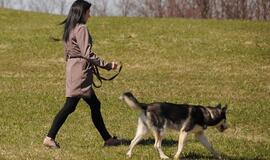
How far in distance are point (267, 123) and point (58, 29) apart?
1857 cm

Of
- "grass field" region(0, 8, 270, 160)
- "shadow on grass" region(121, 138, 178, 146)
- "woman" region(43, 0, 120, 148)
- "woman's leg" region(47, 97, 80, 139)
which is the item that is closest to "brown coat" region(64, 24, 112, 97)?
"woman" region(43, 0, 120, 148)

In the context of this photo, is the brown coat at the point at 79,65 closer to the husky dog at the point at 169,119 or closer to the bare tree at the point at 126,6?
the husky dog at the point at 169,119

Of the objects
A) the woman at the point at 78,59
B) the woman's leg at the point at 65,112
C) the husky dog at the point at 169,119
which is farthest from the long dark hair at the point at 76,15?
the husky dog at the point at 169,119

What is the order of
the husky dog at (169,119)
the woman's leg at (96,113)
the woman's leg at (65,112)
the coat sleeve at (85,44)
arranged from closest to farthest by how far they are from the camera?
the husky dog at (169,119) → the coat sleeve at (85,44) → the woman's leg at (65,112) → the woman's leg at (96,113)

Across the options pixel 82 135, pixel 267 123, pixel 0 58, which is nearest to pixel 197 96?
pixel 267 123

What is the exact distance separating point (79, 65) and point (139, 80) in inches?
404

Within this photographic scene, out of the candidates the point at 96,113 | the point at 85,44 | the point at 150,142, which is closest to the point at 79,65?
the point at 85,44

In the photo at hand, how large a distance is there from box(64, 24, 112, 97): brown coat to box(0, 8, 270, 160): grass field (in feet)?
3.03

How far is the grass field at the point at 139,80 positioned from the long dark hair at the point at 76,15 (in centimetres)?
182

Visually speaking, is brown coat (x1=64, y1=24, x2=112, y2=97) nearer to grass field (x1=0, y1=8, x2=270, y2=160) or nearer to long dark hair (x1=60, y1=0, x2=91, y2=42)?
long dark hair (x1=60, y1=0, x2=91, y2=42)

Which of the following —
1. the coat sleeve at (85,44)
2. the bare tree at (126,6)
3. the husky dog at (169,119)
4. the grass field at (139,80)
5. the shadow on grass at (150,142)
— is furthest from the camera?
the bare tree at (126,6)

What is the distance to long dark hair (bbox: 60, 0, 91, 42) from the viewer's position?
28.7 ft

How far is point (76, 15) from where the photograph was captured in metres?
Answer: 8.76

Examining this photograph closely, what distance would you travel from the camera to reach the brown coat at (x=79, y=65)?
28.4 feet
